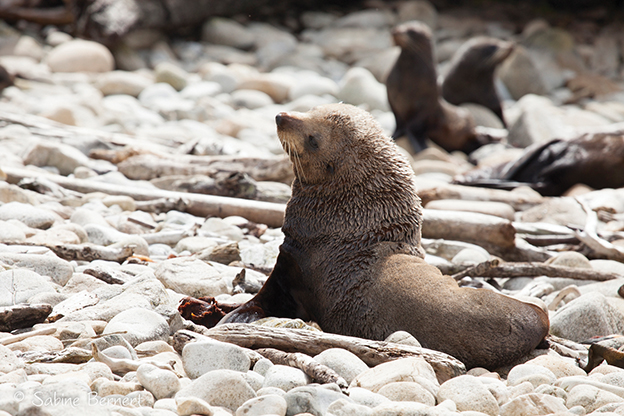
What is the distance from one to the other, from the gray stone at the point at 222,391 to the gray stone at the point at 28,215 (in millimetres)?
3097

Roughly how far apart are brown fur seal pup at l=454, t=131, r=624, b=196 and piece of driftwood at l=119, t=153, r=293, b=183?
309 cm

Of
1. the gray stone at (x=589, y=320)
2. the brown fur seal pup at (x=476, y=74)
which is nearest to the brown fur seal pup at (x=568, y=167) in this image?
the brown fur seal pup at (x=476, y=74)

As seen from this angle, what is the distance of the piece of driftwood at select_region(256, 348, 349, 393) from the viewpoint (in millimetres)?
2873

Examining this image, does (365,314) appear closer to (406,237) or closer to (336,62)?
(406,237)

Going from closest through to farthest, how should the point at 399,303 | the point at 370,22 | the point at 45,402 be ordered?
the point at 45,402 < the point at 399,303 < the point at 370,22

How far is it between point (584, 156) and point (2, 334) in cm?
846

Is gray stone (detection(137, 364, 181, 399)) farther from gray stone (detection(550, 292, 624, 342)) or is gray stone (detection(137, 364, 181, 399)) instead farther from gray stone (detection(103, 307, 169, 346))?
gray stone (detection(550, 292, 624, 342))

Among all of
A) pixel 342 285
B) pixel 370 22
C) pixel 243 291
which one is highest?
pixel 370 22

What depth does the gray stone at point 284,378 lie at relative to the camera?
285 cm

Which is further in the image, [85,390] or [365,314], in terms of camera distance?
[365,314]

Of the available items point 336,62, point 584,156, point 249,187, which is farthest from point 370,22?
point 249,187

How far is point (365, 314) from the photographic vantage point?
12.2 ft

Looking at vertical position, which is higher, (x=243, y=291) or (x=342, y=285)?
(x=342, y=285)

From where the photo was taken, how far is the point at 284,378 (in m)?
2.87
